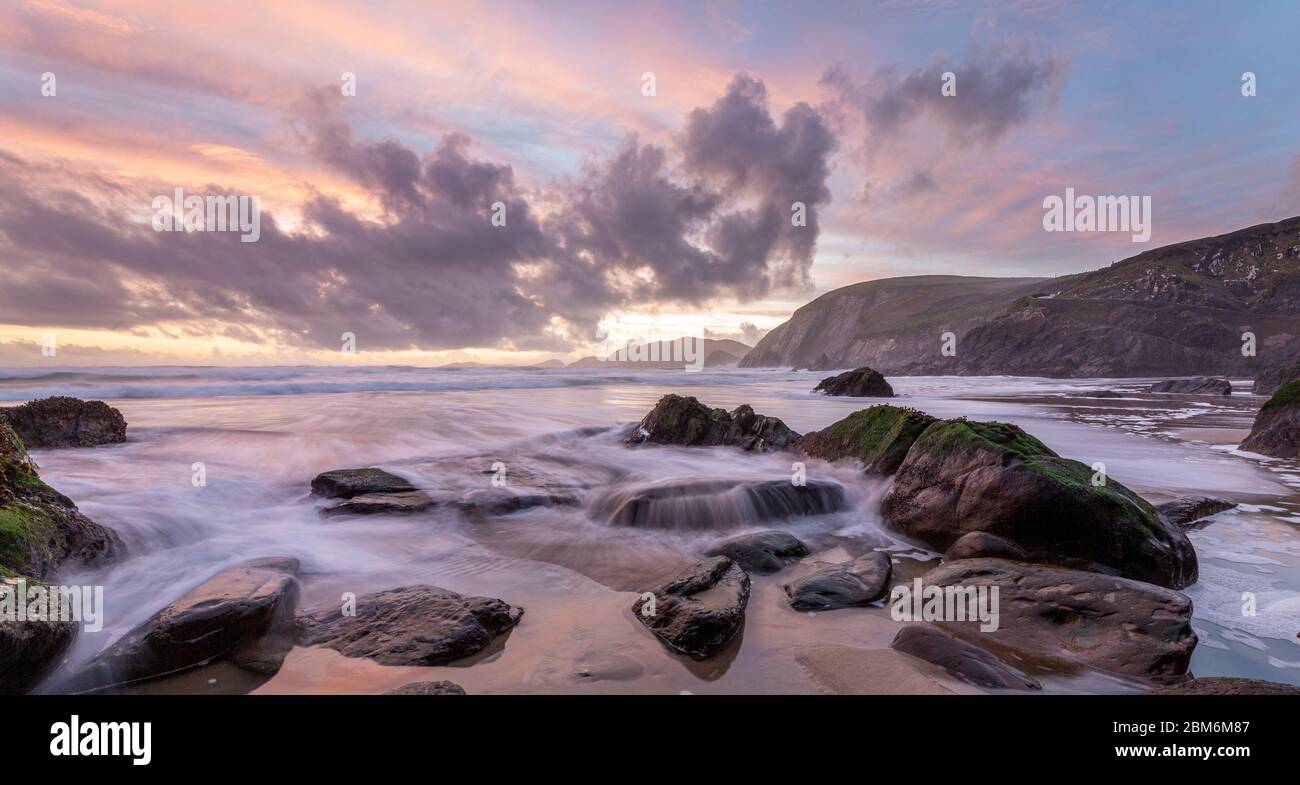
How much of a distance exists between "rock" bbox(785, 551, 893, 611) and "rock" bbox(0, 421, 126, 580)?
527cm

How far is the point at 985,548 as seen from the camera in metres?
4.85

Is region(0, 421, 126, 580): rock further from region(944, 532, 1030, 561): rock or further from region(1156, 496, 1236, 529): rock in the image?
region(1156, 496, 1236, 529): rock

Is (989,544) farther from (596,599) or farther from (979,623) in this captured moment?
(596,599)

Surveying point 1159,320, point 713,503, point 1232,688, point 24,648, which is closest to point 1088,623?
point 1232,688

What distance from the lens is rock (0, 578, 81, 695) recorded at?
272cm

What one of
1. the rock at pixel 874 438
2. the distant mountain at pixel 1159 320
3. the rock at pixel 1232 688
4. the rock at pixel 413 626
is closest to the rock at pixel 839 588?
the rock at pixel 1232 688

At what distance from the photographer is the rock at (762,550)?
5074mm

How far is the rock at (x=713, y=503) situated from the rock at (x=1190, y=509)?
3623mm

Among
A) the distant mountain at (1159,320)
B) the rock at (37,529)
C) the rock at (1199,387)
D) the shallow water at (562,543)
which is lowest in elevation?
the shallow water at (562,543)

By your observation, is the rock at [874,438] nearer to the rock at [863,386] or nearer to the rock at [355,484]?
the rock at [355,484]

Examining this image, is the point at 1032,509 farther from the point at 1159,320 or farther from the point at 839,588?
the point at 1159,320

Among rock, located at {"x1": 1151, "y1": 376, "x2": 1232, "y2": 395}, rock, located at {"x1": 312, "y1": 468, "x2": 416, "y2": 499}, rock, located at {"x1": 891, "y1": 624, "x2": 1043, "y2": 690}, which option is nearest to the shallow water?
rock, located at {"x1": 891, "y1": 624, "x2": 1043, "y2": 690}
